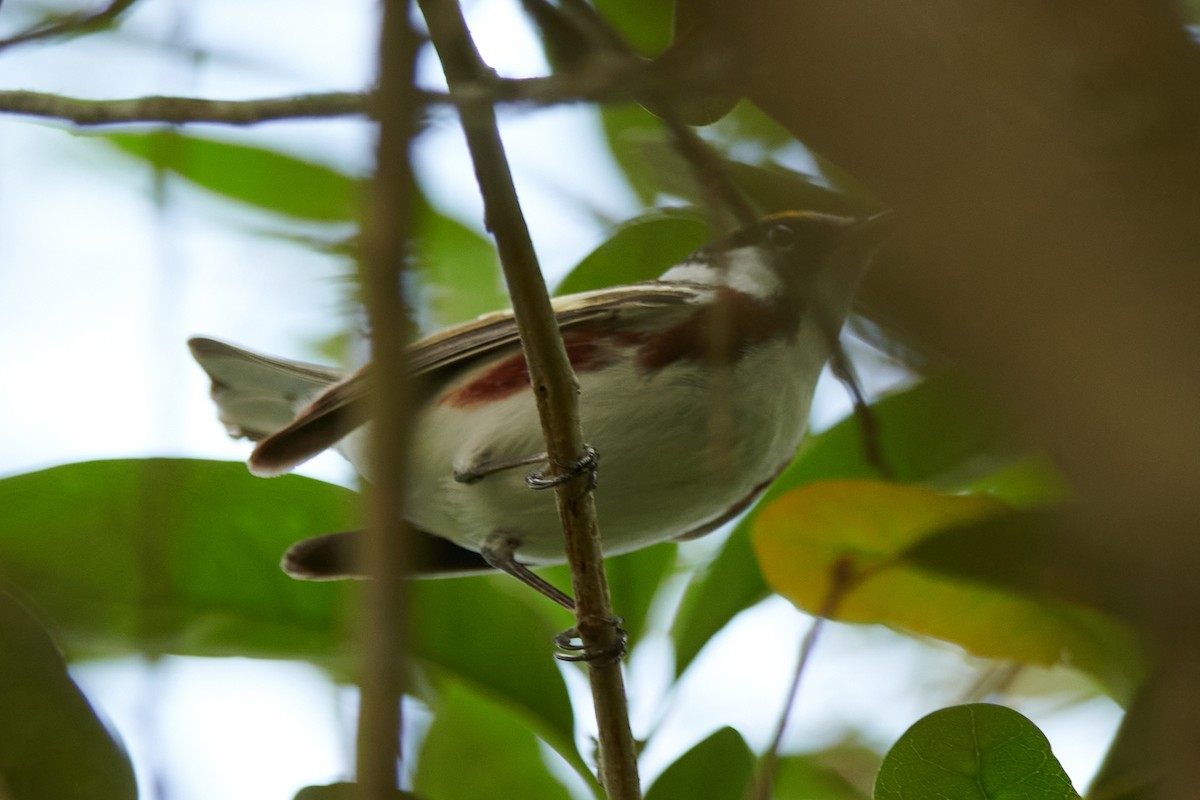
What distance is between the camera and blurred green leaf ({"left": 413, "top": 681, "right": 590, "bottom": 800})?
2383 millimetres

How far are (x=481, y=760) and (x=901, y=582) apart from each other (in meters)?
0.90

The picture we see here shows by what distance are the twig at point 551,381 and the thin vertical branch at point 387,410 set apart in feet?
1.25

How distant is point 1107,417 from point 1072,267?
4.2 inches

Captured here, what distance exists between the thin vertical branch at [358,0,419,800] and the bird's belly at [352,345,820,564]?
176 cm

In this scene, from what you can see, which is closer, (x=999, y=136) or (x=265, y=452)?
(x=999, y=136)

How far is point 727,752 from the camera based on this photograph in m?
2.10

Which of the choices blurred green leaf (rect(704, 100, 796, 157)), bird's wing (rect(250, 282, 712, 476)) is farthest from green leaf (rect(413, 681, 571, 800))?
blurred green leaf (rect(704, 100, 796, 157))

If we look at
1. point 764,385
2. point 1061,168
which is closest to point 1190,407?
point 1061,168

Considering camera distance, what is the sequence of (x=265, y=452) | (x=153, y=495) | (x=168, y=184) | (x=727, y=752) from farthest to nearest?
(x=265, y=452) → (x=727, y=752) → (x=153, y=495) → (x=168, y=184)

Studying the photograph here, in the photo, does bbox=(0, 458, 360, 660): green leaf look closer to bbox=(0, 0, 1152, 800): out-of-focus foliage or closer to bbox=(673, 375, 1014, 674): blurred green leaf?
bbox=(0, 0, 1152, 800): out-of-focus foliage

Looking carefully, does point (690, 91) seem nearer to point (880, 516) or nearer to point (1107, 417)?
point (880, 516)

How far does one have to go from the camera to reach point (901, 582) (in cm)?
233

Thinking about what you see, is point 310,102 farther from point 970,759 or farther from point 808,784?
point 808,784

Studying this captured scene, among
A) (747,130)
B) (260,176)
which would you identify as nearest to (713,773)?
(747,130)
